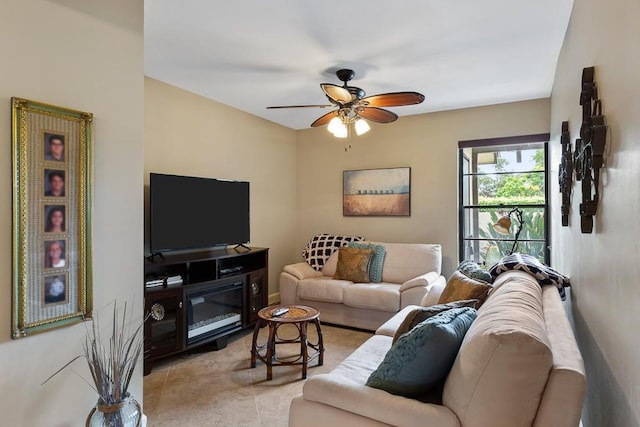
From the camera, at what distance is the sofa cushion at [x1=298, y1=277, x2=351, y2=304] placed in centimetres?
400

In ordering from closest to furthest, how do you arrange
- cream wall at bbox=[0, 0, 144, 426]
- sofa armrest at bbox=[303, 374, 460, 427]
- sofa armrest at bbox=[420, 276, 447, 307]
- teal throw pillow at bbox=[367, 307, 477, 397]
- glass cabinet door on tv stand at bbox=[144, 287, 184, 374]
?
sofa armrest at bbox=[303, 374, 460, 427]
teal throw pillow at bbox=[367, 307, 477, 397]
cream wall at bbox=[0, 0, 144, 426]
glass cabinet door on tv stand at bbox=[144, 287, 184, 374]
sofa armrest at bbox=[420, 276, 447, 307]

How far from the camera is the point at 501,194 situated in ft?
14.2

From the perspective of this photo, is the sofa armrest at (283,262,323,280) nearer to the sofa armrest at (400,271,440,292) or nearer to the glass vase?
the sofa armrest at (400,271,440,292)

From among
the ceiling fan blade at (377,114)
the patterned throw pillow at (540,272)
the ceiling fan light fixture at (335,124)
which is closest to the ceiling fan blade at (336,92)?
the ceiling fan light fixture at (335,124)

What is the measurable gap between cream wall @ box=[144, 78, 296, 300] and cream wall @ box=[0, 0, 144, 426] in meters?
1.46

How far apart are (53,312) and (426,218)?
3895mm

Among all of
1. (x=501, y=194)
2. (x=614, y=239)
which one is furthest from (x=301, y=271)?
(x=614, y=239)

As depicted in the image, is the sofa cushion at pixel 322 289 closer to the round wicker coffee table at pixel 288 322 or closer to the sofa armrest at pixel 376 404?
the round wicker coffee table at pixel 288 322

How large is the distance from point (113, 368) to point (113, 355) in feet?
0.49

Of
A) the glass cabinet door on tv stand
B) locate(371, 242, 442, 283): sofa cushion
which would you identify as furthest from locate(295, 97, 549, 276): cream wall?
the glass cabinet door on tv stand

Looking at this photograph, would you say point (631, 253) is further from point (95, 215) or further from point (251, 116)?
point (251, 116)

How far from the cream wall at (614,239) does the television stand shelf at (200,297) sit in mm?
2794

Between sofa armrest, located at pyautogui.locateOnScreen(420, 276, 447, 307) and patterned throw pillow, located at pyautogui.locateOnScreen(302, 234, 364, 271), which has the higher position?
patterned throw pillow, located at pyautogui.locateOnScreen(302, 234, 364, 271)

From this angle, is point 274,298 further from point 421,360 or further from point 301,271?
point 421,360
